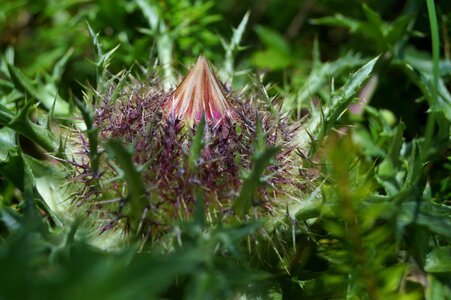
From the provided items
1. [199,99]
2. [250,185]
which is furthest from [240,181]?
[199,99]

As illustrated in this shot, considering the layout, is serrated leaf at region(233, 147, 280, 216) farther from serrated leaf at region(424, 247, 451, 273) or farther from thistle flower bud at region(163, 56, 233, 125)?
serrated leaf at region(424, 247, 451, 273)

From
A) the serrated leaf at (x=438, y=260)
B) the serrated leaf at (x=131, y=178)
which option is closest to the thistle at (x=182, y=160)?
the serrated leaf at (x=131, y=178)

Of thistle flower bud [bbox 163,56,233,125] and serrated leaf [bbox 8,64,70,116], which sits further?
serrated leaf [bbox 8,64,70,116]

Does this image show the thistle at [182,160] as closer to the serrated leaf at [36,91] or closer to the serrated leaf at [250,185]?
the serrated leaf at [250,185]

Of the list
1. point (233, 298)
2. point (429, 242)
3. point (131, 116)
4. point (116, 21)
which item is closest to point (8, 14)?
point (116, 21)

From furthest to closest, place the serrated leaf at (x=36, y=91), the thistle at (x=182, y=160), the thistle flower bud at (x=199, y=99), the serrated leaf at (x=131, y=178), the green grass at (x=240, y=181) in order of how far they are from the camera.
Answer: the serrated leaf at (x=36, y=91), the thistle flower bud at (x=199, y=99), the thistle at (x=182, y=160), the serrated leaf at (x=131, y=178), the green grass at (x=240, y=181)

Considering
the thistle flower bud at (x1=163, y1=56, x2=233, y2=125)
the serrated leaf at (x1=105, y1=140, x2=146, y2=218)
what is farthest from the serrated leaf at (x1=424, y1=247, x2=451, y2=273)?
the serrated leaf at (x1=105, y1=140, x2=146, y2=218)

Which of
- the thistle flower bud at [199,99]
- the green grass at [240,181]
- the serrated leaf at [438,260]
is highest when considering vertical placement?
the thistle flower bud at [199,99]

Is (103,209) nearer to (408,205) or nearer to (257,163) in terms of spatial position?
(257,163)

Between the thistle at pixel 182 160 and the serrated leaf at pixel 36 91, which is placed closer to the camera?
the thistle at pixel 182 160
